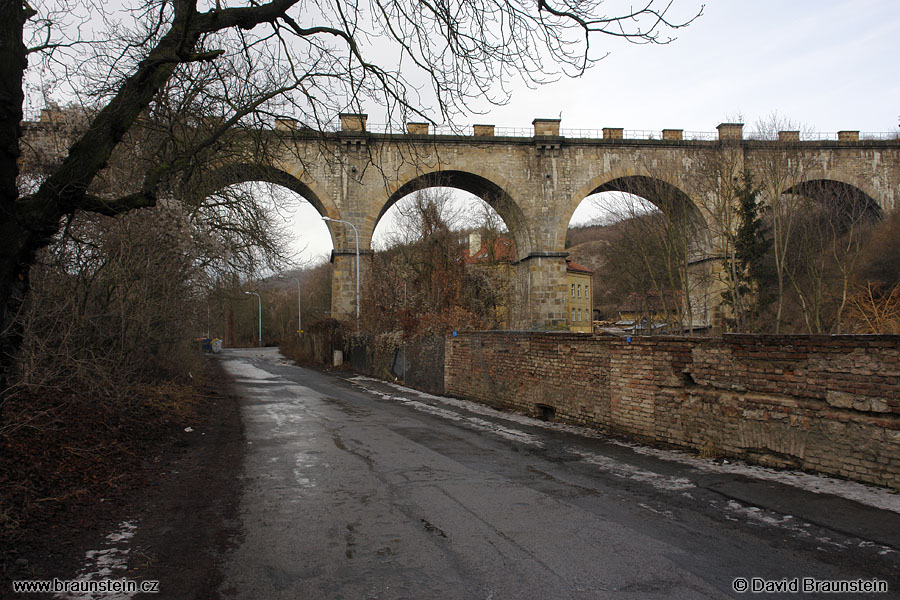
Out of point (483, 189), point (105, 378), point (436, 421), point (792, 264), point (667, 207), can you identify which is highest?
point (483, 189)

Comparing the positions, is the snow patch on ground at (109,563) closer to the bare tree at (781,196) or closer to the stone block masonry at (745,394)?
the stone block masonry at (745,394)

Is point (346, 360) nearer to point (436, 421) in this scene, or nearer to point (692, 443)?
point (436, 421)

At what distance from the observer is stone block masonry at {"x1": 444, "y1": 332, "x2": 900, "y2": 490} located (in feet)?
20.4

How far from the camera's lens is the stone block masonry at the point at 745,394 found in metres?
6.23

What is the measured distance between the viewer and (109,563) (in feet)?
14.1

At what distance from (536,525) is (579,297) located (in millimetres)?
65552

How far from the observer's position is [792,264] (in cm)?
2595

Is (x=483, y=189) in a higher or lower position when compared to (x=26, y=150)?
higher

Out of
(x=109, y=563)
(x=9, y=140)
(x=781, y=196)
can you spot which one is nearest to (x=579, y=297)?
(x=781, y=196)

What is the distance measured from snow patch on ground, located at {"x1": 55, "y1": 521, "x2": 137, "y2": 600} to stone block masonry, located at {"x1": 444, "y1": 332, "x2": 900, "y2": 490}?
6676mm

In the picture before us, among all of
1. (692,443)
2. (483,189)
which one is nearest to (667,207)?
(483,189)

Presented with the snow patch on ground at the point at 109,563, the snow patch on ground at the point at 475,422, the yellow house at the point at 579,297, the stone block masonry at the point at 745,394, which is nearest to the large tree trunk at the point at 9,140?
the snow patch on ground at the point at 109,563

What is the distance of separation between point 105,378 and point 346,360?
23164 millimetres

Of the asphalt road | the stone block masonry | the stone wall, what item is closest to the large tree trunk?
the asphalt road
